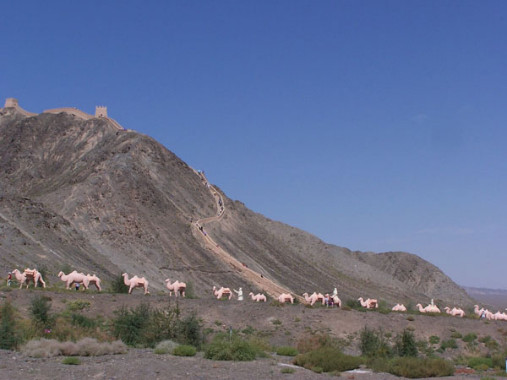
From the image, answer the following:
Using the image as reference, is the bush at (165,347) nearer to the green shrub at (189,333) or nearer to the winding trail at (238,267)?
the green shrub at (189,333)

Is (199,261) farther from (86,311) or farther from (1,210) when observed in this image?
(86,311)

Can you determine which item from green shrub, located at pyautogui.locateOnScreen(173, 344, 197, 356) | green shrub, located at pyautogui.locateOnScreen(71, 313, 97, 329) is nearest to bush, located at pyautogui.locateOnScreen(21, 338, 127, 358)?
green shrub, located at pyautogui.locateOnScreen(173, 344, 197, 356)

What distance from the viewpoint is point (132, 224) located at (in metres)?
74.0

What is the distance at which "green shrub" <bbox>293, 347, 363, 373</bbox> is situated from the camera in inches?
784

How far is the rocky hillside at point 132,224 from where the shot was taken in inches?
2448

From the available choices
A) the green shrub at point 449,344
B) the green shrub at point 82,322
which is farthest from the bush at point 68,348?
the green shrub at point 449,344

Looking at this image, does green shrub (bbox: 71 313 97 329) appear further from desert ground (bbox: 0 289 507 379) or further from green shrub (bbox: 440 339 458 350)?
green shrub (bbox: 440 339 458 350)

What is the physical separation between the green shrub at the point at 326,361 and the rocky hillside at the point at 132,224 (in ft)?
94.5

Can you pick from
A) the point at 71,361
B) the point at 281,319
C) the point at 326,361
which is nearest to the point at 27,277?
the point at 281,319

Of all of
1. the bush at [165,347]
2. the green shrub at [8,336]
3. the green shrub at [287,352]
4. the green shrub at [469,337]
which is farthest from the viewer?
the green shrub at [469,337]

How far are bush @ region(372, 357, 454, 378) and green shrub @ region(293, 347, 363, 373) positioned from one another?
30.7 inches

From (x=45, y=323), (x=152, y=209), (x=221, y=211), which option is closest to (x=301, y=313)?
(x=45, y=323)

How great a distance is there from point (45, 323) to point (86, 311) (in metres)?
6.81

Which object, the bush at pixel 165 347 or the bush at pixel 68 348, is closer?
the bush at pixel 68 348
